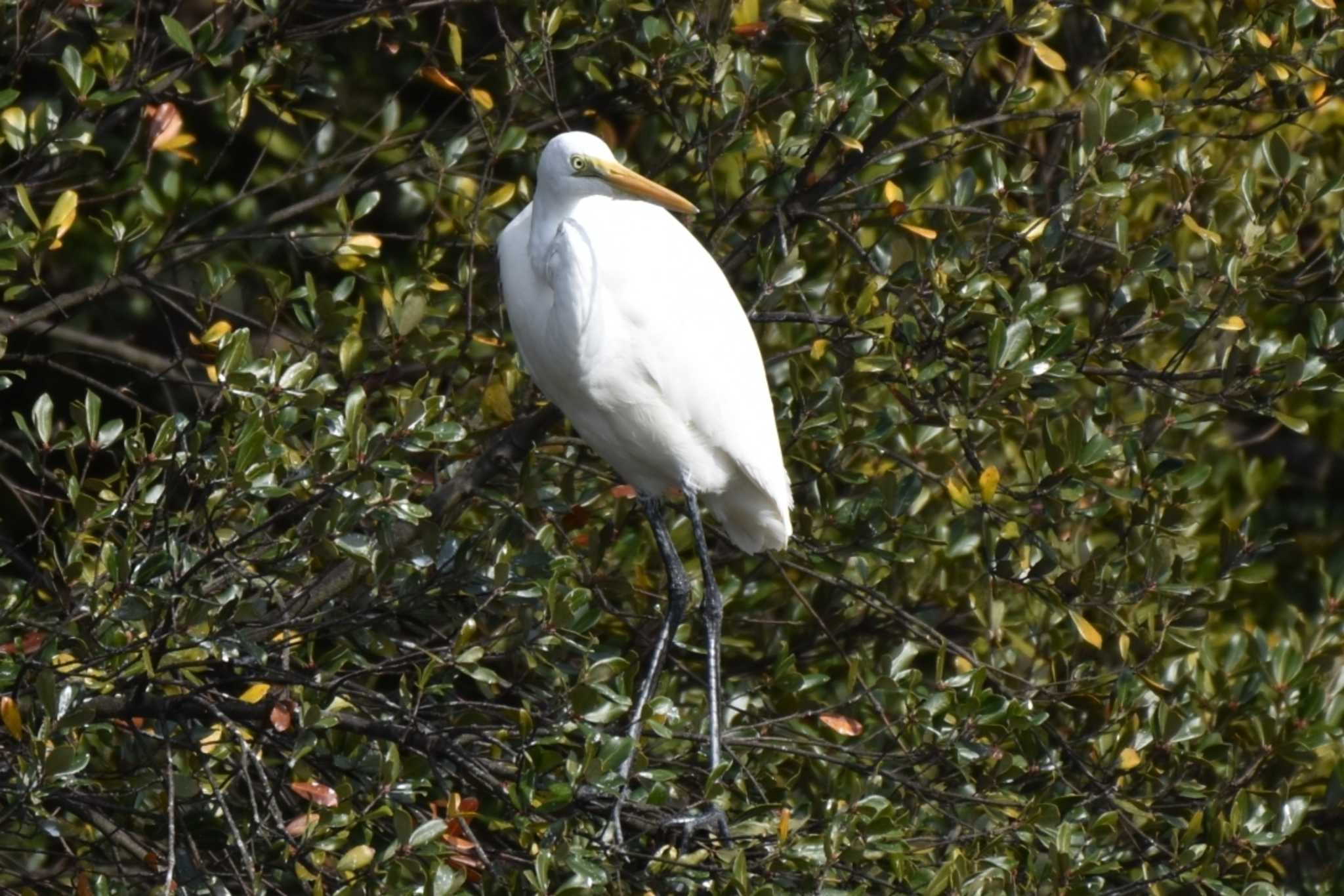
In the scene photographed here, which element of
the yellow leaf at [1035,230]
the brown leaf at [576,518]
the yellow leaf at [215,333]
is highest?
the yellow leaf at [1035,230]

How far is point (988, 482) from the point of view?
2797 mm

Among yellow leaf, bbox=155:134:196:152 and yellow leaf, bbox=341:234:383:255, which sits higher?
yellow leaf, bbox=155:134:196:152

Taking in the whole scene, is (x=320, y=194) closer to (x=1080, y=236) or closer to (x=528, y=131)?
(x=528, y=131)

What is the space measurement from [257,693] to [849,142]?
1331 millimetres

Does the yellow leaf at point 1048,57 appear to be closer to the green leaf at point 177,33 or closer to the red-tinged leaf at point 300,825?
the green leaf at point 177,33

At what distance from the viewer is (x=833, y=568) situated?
10.7 feet

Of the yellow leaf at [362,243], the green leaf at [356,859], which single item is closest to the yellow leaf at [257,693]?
the green leaf at [356,859]

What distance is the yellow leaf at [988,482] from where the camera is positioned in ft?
9.16

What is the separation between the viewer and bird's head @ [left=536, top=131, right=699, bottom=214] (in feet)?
9.37

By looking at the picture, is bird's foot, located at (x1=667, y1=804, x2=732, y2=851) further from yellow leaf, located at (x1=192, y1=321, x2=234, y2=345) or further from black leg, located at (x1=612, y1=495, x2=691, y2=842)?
yellow leaf, located at (x1=192, y1=321, x2=234, y2=345)

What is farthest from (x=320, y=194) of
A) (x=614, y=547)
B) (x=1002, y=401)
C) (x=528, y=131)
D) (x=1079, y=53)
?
(x=1079, y=53)

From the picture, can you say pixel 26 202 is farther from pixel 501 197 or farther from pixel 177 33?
pixel 501 197

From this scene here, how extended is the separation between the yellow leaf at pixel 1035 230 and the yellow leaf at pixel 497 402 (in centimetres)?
95

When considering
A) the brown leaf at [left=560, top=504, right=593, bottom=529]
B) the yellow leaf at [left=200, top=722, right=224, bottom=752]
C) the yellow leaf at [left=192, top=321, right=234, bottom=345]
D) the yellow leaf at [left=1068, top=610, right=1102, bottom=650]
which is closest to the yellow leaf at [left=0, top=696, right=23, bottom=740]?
the yellow leaf at [left=200, top=722, right=224, bottom=752]
